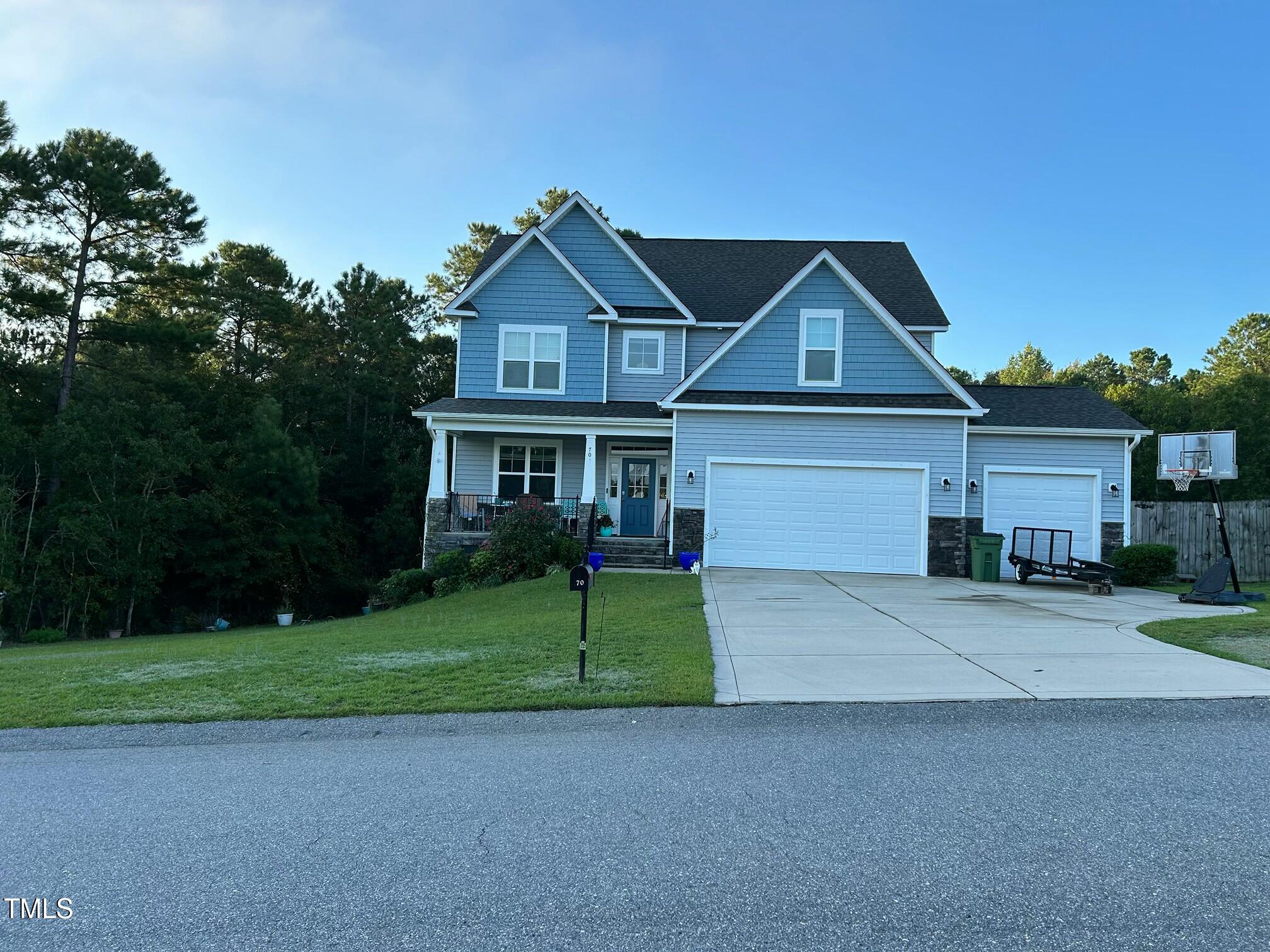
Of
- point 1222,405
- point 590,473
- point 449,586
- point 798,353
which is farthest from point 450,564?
point 1222,405

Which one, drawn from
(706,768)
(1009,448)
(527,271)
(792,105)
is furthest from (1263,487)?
(706,768)

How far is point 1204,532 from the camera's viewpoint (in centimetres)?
2031

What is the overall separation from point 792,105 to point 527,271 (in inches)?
299

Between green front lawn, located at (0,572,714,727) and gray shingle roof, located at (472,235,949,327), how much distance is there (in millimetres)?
12134

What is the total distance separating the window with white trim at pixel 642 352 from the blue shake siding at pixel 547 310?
718 mm

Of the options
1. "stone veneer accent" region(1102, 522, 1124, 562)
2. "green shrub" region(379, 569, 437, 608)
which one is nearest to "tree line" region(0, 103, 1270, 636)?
"green shrub" region(379, 569, 437, 608)

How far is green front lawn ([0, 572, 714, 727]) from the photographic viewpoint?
6.94 metres

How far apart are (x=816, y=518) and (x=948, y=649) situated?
9.29 m

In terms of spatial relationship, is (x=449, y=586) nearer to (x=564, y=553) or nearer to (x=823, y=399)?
(x=564, y=553)

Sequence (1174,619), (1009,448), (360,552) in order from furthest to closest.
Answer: (360,552) → (1009,448) → (1174,619)

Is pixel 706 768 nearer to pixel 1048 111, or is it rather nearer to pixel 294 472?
pixel 1048 111

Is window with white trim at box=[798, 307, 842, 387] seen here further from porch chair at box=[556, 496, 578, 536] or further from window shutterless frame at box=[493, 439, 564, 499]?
window shutterless frame at box=[493, 439, 564, 499]

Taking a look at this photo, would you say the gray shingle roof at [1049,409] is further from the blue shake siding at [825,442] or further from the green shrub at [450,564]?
the green shrub at [450,564]

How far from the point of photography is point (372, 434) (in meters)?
32.9
